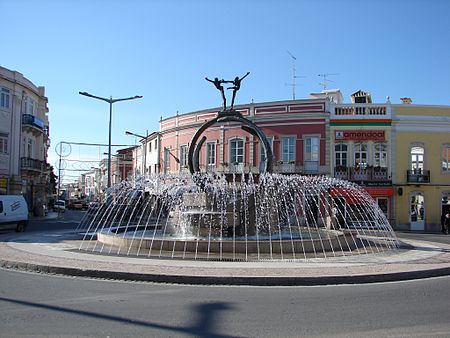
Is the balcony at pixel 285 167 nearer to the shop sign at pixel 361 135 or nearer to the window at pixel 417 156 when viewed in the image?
the shop sign at pixel 361 135

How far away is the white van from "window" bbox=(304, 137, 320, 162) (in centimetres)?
2431

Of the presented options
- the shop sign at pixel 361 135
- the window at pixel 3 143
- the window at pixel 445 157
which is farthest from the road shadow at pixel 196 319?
the window at pixel 445 157

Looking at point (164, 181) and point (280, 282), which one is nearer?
point (280, 282)

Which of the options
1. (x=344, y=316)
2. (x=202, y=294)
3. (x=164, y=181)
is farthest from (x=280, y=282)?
(x=164, y=181)

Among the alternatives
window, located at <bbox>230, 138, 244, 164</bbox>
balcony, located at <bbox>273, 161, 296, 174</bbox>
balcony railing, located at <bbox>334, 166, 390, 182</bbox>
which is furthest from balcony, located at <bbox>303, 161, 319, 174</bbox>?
window, located at <bbox>230, 138, 244, 164</bbox>

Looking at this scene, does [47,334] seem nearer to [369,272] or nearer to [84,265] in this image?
[84,265]

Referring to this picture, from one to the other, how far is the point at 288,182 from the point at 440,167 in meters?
23.9

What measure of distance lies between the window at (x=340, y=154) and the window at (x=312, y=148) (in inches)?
63.5

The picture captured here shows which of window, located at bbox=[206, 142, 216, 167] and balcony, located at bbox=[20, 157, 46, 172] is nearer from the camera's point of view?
balcony, located at bbox=[20, 157, 46, 172]

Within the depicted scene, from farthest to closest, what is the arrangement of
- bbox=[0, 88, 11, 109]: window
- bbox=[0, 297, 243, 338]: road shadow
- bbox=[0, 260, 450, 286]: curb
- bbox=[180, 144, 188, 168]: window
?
bbox=[180, 144, 188, 168]: window → bbox=[0, 88, 11, 109]: window → bbox=[0, 260, 450, 286]: curb → bbox=[0, 297, 243, 338]: road shadow

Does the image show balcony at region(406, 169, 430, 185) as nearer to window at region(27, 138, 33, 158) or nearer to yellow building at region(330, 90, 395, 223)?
yellow building at region(330, 90, 395, 223)

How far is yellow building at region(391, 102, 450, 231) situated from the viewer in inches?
1571

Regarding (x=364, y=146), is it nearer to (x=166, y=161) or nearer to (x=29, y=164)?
(x=166, y=161)

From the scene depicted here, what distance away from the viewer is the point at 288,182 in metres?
22.2
